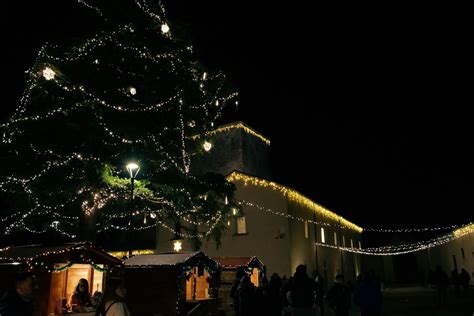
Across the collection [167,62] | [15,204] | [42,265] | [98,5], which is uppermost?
[98,5]

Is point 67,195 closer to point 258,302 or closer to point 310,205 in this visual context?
point 258,302

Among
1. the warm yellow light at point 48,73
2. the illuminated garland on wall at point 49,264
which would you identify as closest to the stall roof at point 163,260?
the illuminated garland on wall at point 49,264

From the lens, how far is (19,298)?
4582 mm

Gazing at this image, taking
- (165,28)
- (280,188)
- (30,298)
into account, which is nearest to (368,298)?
(30,298)

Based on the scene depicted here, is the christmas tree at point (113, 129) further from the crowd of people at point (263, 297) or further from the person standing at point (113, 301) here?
the person standing at point (113, 301)

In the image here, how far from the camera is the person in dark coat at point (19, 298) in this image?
4.47 m

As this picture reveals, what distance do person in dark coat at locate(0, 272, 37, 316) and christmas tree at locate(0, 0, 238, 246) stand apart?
9551 mm

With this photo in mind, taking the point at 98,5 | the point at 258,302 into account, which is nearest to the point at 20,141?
the point at 98,5

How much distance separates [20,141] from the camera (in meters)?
15.0

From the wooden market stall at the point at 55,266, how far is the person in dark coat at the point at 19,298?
26.3 ft

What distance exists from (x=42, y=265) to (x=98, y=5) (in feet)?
34.4

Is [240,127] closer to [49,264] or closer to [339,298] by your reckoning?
[49,264]

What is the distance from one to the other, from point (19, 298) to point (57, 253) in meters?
8.71

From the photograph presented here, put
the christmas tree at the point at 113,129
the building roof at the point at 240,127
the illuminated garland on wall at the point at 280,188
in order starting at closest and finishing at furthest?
the christmas tree at the point at 113,129
the illuminated garland on wall at the point at 280,188
the building roof at the point at 240,127
